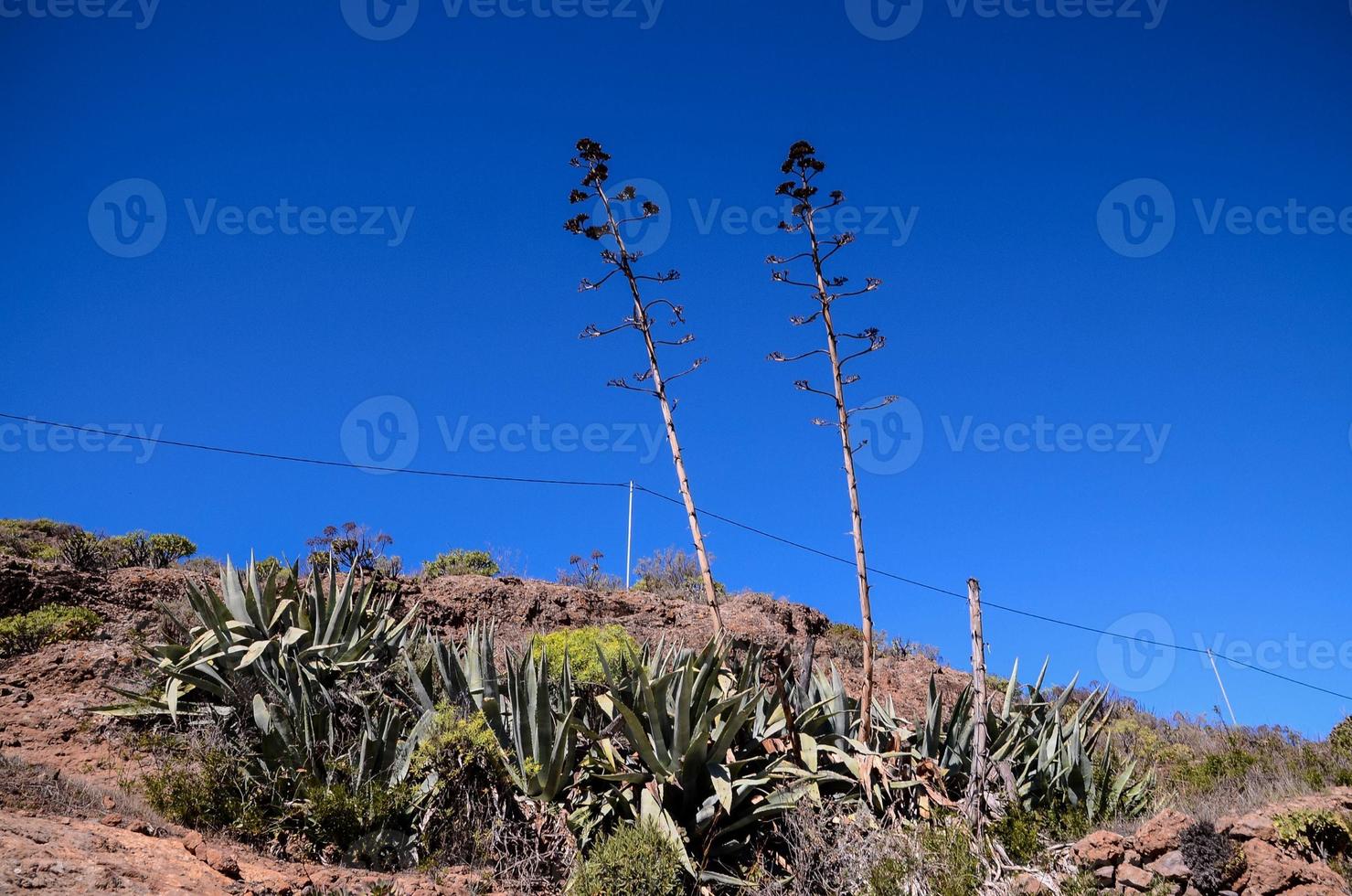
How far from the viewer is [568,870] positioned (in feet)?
20.9

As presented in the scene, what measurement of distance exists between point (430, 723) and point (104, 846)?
2.43 metres

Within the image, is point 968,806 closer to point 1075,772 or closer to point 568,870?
point 1075,772

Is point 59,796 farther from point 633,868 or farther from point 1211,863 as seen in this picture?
point 1211,863

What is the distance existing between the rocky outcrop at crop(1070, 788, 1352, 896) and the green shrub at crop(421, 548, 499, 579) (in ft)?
38.3

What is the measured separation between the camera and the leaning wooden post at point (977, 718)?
6.51 m

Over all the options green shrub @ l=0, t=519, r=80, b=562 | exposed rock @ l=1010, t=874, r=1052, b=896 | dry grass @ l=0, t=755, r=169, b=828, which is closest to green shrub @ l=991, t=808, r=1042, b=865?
exposed rock @ l=1010, t=874, r=1052, b=896

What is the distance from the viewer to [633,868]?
228 inches

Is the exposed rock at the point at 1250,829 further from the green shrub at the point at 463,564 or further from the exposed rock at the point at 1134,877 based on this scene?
the green shrub at the point at 463,564

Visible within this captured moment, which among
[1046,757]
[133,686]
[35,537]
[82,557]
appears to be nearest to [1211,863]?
[1046,757]

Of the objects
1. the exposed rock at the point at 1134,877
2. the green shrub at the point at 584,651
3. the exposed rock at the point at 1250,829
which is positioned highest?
the green shrub at the point at 584,651

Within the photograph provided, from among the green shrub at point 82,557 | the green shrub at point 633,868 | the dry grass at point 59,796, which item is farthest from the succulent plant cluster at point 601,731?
the green shrub at point 82,557

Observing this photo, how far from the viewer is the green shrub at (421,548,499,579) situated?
16.0 meters

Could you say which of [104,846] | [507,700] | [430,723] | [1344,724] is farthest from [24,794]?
[1344,724]

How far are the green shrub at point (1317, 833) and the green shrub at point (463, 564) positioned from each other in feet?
40.6
